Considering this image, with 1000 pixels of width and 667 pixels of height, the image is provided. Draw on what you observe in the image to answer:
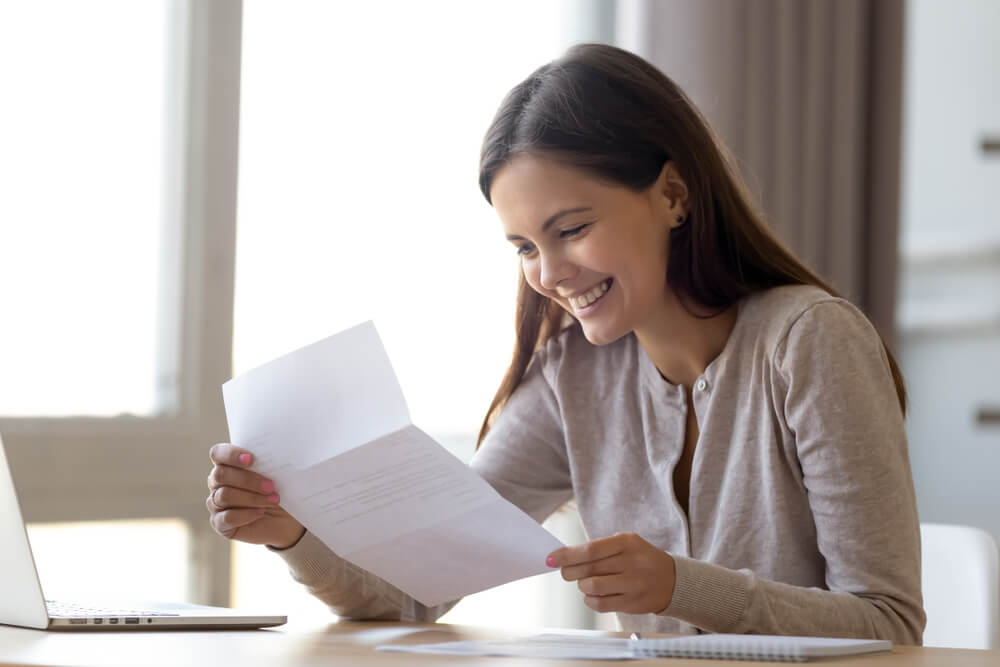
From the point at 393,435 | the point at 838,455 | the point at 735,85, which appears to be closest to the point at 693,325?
the point at 838,455

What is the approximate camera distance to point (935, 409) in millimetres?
2736

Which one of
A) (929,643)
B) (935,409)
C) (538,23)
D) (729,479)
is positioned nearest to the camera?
(729,479)

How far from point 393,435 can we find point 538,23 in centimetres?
164

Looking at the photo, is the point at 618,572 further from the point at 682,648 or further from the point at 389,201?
the point at 389,201

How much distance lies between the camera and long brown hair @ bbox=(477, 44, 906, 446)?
54.7 inches

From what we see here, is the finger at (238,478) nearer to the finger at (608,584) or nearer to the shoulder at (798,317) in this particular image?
the finger at (608,584)

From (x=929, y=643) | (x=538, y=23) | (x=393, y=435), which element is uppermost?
(x=538, y=23)

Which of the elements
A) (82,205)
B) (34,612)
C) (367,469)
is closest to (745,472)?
(367,469)

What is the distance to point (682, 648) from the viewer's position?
878 mm

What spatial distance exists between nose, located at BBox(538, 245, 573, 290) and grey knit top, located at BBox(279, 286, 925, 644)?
21 cm

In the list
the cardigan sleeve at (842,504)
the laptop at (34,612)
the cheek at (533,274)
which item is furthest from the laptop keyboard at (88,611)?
the cheek at (533,274)

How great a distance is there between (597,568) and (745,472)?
1.29 feet

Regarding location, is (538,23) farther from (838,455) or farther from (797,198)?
(838,455)

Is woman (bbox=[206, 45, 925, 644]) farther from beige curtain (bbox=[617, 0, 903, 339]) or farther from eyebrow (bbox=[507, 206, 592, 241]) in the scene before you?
beige curtain (bbox=[617, 0, 903, 339])
